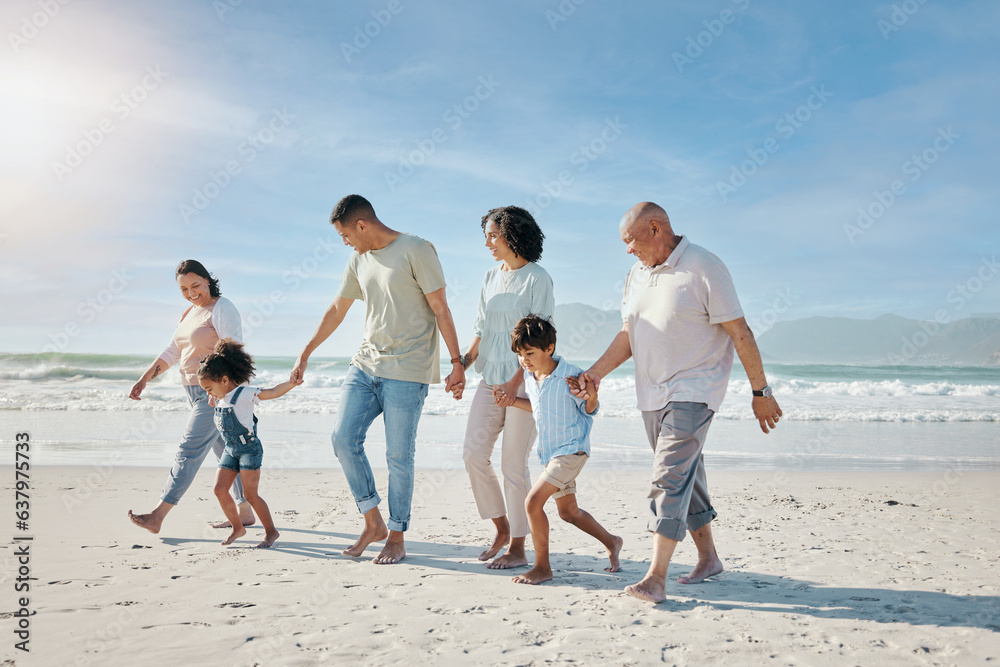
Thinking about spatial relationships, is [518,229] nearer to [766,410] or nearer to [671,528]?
[766,410]

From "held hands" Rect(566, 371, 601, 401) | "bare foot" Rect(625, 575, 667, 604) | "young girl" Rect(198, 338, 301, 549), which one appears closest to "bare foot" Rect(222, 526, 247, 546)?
"young girl" Rect(198, 338, 301, 549)

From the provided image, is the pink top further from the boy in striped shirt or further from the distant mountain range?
the distant mountain range

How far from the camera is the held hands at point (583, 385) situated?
10.7 feet

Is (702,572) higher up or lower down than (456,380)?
lower down

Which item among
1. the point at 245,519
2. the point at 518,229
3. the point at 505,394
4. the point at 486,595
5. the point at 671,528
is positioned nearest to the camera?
the point at 671,528

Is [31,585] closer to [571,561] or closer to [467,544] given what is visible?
[467,544]

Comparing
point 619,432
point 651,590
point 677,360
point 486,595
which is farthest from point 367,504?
point 619,432

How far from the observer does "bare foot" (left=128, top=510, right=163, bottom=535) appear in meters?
4.27

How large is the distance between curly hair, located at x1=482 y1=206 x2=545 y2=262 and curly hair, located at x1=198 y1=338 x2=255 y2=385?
6.14 feet

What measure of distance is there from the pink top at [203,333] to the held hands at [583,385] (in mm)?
2502

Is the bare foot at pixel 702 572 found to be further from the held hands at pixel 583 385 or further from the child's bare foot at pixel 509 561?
the held hands at pixel 583 385

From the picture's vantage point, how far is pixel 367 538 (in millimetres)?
4027

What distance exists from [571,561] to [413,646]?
1520mm

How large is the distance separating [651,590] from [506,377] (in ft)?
4.46
